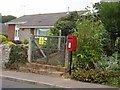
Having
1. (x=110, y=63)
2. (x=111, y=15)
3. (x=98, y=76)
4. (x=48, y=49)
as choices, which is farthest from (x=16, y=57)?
(x=111, y=15)

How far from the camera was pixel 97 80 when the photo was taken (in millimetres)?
7773

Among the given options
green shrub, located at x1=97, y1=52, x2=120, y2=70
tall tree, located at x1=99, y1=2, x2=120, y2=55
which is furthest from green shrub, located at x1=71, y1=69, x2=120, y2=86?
tall tree, located at x1=99, y1=2, x2=120, y2=55

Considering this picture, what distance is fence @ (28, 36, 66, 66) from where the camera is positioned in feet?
31.9

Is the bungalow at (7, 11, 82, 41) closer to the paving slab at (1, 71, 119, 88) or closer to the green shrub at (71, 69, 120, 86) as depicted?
the paving slab at (1, 71, 119, 88)

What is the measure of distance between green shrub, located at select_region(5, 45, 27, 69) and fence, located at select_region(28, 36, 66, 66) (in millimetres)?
405

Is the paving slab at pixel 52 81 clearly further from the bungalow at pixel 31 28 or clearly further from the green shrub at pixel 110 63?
the bungalow at pixel 31 28

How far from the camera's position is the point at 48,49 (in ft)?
33.0

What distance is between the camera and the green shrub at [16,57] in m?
10.5

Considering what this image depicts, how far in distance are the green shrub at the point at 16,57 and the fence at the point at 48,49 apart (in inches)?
16.0

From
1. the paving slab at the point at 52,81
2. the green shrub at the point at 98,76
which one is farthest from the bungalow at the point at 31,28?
the green shrub at the point at 98,76

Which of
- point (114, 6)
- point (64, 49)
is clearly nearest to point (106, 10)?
point (114, 6)

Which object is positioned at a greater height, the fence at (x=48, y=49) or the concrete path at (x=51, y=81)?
the fence at (x=48, y=49)

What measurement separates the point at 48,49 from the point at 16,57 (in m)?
1.97

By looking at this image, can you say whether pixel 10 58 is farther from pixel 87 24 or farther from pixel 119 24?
pixel 119 24
